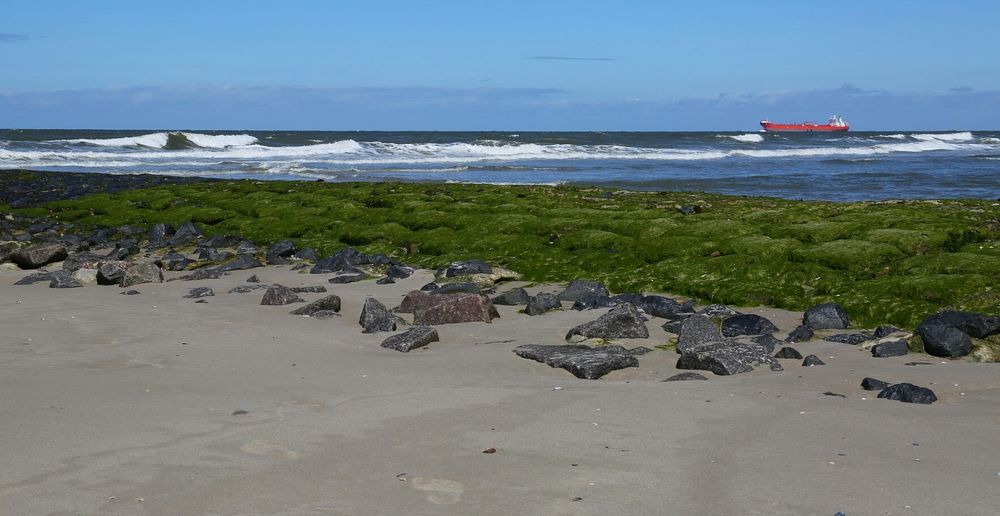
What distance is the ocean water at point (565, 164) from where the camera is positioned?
39.6 meters

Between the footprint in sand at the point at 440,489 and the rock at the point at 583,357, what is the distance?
297cm

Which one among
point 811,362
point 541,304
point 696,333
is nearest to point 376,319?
point 541,304

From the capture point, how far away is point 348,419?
6.80m

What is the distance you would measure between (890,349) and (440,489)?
5.38m

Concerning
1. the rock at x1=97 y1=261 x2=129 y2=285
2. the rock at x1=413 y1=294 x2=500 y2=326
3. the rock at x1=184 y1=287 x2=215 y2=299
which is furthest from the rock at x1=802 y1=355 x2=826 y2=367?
the rock at x1=97 y1=261 x2=129 y2=285

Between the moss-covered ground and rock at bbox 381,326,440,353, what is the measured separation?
4073 mm

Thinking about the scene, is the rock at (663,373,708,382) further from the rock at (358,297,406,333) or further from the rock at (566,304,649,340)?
the rock at (358,297,406,333)

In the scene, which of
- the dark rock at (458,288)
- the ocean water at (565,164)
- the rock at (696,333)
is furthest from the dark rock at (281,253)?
the ocean water at (565,164)

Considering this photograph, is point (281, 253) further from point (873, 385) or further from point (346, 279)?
point (873, 385)

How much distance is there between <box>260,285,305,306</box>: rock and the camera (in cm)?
1215

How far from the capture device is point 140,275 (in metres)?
14.3

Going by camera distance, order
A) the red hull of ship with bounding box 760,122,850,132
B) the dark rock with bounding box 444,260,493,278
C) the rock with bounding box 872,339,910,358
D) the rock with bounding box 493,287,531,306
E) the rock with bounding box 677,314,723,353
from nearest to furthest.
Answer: the rock with bounding box 872,339,910,358, the rock with bounding box 677,314,723,353, the rock with bounding box 493,287,531,306, the dark rock with bounding box 444,260,493,278, the red hull of ship with bounding box 760,122,850,132

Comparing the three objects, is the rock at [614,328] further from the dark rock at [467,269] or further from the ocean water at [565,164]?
the ocean water at [565,164]

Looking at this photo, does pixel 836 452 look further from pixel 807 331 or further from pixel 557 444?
pixel 807 331
